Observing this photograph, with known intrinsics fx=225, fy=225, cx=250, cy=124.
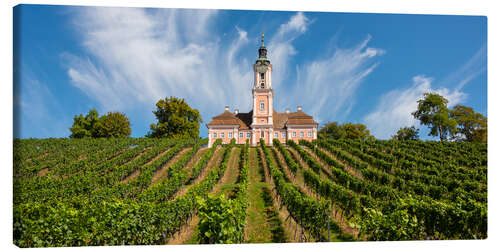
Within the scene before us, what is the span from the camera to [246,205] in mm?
7742

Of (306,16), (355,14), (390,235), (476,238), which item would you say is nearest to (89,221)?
(390,235)

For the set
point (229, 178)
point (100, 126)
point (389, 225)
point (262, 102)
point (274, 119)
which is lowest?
point (229, 178)

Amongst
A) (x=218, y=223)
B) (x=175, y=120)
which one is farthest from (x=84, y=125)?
(x=218, y=223)

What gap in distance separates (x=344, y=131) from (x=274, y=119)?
12724 millimetres

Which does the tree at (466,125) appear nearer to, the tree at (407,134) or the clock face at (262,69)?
the tree at (407,134)

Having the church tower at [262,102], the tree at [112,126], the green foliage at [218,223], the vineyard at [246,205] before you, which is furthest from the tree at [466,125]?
the tree at [112,126]

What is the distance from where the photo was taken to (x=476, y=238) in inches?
236

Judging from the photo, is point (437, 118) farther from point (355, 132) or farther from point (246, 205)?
point (246, 205)

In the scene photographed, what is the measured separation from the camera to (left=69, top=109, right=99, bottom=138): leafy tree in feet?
109

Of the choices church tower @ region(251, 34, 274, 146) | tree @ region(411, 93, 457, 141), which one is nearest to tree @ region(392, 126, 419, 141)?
tree @ region(411, 93, 457, 141)

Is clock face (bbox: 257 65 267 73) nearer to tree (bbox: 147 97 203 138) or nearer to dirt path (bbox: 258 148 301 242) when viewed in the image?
tree (bbox: 147 97 203 138)

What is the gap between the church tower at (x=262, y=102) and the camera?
34281 millimetres

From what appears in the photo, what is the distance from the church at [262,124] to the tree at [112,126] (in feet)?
41.2
